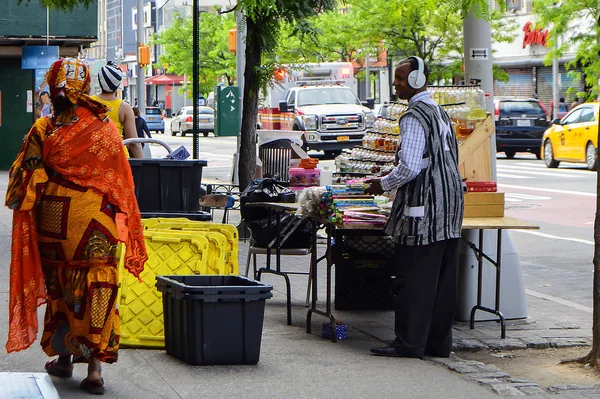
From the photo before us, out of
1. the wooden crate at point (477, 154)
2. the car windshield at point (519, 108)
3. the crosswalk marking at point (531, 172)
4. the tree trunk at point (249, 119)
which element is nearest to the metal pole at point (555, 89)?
the car windshield at point (519, 108)

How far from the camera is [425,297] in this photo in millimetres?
7262

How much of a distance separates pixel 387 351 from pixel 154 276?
164cm

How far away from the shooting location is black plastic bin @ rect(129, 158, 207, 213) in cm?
832

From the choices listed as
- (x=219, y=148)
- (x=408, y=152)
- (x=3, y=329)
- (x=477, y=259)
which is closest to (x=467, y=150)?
(x=477, y=259)

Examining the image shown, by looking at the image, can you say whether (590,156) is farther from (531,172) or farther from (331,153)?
(331,153)

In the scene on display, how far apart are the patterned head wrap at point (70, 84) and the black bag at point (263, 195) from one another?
3.35 m

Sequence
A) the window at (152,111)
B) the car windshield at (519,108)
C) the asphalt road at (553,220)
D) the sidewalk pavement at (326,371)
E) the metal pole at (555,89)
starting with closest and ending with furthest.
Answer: the sidewalk pavement at (326,371), the asphalt road at (553,220), the car windshield at (519,108), the metal pole at (555,89), the window at (152,111)

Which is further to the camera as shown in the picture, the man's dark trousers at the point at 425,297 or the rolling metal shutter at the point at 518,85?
the rolling metal shutter at the point at 518,85

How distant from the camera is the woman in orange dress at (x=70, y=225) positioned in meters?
5.97

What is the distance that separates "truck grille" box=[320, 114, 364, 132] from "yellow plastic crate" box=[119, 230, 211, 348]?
25.3 metres

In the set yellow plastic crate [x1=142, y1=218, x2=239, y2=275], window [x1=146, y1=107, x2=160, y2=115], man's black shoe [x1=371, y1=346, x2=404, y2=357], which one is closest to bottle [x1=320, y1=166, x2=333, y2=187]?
yellow plastic crate [x1=142, y1=218, x2=239, y2=275]

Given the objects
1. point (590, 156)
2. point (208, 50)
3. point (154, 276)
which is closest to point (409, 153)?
point (154, 276)

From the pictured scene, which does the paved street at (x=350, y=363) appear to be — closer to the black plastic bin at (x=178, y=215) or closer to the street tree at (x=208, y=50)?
the black plastic bin at (x=178, y=215)

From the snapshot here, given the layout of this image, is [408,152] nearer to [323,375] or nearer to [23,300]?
[323,375]
